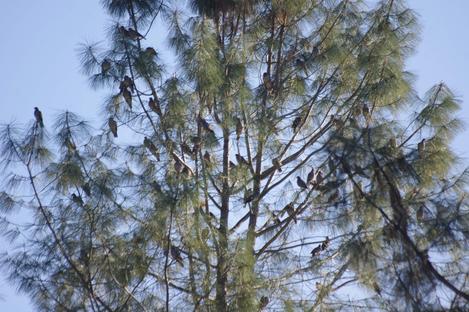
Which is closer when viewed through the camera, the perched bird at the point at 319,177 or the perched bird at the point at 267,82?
the perched bird at the point at 319,177

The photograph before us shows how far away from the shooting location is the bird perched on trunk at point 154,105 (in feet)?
23.8

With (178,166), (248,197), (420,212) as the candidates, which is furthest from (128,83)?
(420,212)

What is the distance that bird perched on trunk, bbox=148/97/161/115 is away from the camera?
23.8 feet

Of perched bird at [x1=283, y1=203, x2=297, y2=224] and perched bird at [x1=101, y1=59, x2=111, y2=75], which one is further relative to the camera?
perched bird at [x1=101, y1=59, x2=111, y2=75]

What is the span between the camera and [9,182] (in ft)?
22.0

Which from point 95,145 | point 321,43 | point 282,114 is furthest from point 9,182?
point 321,43

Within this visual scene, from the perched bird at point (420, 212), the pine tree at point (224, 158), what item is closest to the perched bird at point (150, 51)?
the pine tree at point (224, 158)

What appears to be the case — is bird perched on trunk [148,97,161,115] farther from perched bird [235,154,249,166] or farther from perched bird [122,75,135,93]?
perched bird [235,154,249,166]

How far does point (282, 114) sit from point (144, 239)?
188 centimetres

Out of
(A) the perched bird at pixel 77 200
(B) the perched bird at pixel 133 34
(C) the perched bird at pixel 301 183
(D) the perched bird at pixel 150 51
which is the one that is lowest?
(A) the perched bird at pixel 77 200

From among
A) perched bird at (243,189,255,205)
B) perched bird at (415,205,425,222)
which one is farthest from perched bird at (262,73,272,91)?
perched bird at (415,205,425,222)

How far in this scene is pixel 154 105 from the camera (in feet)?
23.9

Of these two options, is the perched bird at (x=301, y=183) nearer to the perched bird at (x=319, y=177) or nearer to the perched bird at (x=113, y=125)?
the perched bird at (x=319, y=177)

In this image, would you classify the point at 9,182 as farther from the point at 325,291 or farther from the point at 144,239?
the point at 325,291
